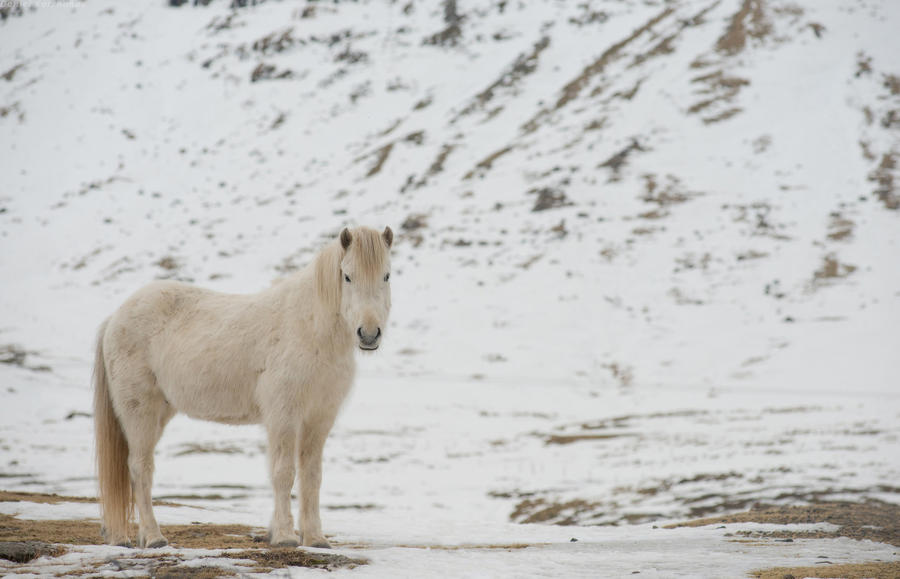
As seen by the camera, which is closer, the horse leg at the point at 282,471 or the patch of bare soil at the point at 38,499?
the horse leg at the point at 282,471

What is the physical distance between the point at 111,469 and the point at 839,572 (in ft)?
25.3

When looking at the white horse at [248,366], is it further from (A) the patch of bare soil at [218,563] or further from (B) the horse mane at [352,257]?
(A) the patch of bare soil at [218,563]

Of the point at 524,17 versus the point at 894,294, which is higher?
the point at 524,17

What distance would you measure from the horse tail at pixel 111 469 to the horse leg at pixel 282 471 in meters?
2.07

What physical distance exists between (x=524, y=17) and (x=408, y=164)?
4087 centimetres

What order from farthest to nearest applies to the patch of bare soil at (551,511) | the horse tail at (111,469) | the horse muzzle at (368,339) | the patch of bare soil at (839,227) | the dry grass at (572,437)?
the patch of bare soil at (839,227) → the dry grass at (572,437) → the patch of bare soil at (551,511) → the horse tail at (111,469) → the horse muzzle at (368,339)

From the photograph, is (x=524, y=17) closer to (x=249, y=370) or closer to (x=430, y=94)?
(x=430, y=94)

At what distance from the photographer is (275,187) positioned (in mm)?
77125

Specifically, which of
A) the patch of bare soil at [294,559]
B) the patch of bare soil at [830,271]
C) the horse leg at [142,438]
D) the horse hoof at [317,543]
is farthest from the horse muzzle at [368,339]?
the patch of bare soil at [830,271]

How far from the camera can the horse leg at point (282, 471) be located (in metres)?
7.59

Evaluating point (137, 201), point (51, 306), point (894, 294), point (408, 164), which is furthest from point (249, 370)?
point (137, 201)

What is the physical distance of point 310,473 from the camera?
8.14 meters

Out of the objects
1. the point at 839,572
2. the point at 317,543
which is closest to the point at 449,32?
the point at 317,543

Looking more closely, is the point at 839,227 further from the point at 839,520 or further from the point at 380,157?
the point at 839,520
